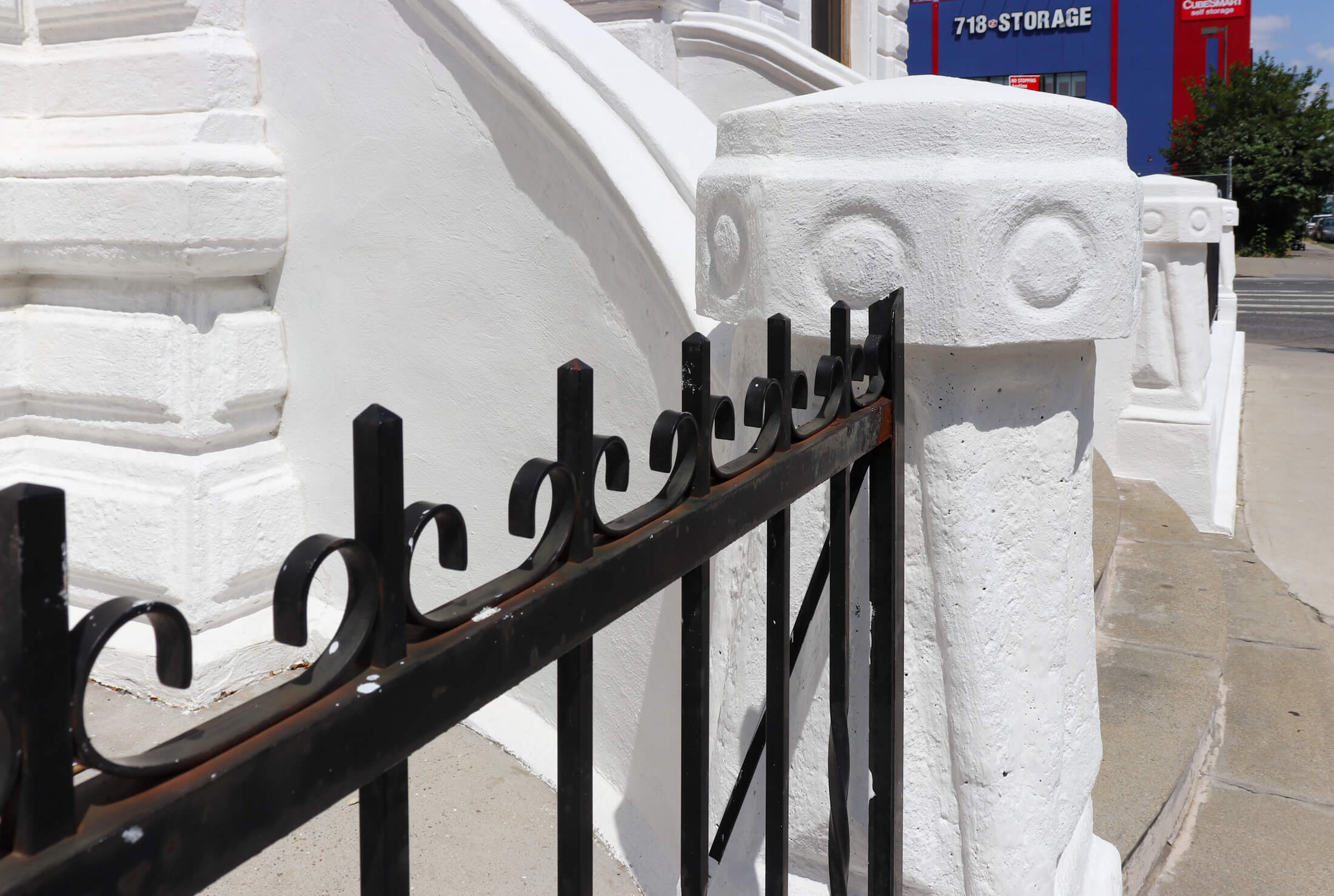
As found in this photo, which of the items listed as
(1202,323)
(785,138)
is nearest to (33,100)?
(785,138)

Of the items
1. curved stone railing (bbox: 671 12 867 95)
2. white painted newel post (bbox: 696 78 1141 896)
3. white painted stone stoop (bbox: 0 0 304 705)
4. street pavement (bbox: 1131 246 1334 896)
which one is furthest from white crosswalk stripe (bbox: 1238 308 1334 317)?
white painted newel post (bbox: 696 78 1141 896)

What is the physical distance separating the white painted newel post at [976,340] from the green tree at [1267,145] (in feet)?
117

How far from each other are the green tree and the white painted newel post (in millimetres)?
35723

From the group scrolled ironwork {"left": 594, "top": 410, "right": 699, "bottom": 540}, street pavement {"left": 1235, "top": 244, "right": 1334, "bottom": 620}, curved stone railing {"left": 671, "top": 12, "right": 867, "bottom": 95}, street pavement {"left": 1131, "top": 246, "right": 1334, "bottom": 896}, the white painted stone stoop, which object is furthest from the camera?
curved stone railing {"left": 671, "top": 12, "right": 867, "bottom": 95}

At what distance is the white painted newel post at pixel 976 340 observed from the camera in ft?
4.98

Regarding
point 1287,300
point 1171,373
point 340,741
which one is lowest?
point 340,741

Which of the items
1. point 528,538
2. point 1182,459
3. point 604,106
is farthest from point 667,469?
point 1182,459

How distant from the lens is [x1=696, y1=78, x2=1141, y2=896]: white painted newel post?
1.52 m

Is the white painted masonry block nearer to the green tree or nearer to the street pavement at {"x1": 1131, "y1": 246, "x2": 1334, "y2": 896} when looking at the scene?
the street pavement at {"x1": 1131, "y1": 246, "x2": 1334, "y2": 896}

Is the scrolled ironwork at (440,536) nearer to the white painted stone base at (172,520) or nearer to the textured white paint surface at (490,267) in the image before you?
the textured white paint surface at (490,267)

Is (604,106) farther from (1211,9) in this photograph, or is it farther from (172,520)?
(1211,9)

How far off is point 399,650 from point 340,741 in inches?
2.9

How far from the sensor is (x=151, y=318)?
2943mm

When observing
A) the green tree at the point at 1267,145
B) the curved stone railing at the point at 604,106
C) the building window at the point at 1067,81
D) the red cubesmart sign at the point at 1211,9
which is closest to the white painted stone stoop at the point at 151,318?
the curved stone railing at the point at 604,106
